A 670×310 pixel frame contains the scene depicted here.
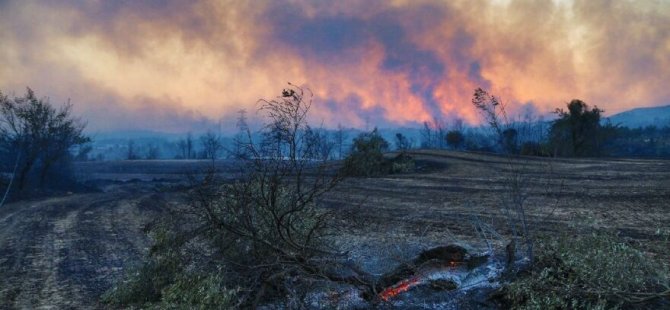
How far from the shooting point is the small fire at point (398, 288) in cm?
853

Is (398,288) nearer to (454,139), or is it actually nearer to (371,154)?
(371,154)

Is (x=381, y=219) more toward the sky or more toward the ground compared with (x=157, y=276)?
more toward the sky

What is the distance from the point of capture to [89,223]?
22.1m

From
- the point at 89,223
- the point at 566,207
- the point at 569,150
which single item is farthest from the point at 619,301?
the point at 569,150

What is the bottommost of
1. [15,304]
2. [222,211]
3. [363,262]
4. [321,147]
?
[15,304]

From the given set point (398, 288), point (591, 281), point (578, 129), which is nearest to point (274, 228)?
point (398, 288)

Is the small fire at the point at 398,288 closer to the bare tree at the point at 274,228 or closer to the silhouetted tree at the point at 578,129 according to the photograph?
the bare tree at the point at 274,228

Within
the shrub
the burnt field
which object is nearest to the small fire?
the burnt field

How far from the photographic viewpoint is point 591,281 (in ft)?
23.9

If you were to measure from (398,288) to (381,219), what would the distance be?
36.2ft

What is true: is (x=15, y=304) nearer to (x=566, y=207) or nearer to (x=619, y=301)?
(x=619, y=301)

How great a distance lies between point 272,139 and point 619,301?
5.79m

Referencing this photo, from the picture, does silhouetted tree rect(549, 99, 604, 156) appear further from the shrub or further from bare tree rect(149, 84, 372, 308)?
bare tree rect(149, 84, 372, 308)

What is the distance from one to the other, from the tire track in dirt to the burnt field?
3 centimetres
